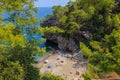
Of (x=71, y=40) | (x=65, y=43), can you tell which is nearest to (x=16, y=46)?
(x=71, y=40)

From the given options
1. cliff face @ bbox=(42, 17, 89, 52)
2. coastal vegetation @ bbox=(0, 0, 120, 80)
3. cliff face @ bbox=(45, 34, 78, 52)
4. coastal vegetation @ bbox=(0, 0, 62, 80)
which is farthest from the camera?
cliff face @ bbox=(45, 34, 78, 52)

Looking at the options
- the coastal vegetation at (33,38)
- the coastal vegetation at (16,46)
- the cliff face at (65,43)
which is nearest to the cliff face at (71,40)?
the cliff face at (65,43)

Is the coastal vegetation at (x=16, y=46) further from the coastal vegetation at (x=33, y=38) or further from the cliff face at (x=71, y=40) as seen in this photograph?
the cliff face at (x=71, y=40)

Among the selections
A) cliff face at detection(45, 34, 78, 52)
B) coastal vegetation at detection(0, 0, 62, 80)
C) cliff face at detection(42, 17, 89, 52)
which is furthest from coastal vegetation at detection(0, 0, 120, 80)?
cliff face at detection(45, 34, 78, 52)

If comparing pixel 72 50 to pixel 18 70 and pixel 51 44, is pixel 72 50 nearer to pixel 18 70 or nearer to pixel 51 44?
A: pixel 51 44

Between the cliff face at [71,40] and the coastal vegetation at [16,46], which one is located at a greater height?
the coastal vegetation at [16,46]

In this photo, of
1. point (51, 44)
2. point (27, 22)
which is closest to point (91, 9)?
point (51, 44)

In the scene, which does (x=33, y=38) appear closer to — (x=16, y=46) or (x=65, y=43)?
(x=16, y=46)

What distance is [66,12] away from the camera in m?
24.7

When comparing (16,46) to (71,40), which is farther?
(71,40)

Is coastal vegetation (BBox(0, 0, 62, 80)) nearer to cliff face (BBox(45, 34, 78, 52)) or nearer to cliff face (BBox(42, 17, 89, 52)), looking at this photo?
cliff face (BBox(42, 17, 89, 52))

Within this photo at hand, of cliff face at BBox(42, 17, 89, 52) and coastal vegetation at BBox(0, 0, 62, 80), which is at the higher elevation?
coastal vegetation at BBox(0, 0, 62, 80)

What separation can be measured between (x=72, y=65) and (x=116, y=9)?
6.09 meters

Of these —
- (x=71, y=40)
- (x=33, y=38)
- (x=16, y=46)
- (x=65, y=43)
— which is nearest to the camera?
(x=16, y=46)
